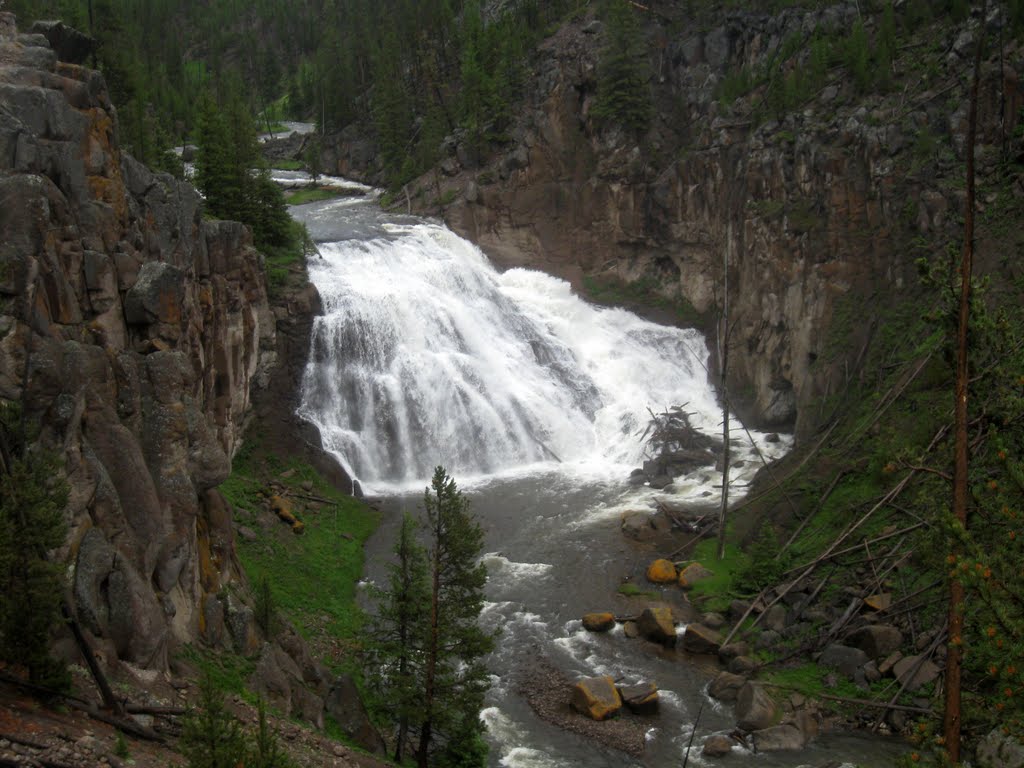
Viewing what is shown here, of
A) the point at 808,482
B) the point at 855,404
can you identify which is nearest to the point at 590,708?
the point at 808,482

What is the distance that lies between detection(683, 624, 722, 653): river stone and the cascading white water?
17606 millimetres

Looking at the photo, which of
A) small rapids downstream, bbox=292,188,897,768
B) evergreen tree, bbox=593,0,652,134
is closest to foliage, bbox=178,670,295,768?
small rapids downstream, bbox=292,188,897,768

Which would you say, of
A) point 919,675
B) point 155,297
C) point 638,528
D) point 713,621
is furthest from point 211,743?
point 638,528

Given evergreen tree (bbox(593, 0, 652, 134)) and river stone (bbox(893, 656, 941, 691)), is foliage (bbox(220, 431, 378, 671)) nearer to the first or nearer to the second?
river stone (bbox(893, 656, 941, 691))

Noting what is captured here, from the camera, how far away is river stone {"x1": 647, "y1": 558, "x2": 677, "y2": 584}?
31500 millimetres

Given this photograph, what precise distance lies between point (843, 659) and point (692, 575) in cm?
801

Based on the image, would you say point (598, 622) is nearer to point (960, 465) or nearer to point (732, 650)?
point (732, 650)

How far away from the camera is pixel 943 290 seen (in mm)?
12344

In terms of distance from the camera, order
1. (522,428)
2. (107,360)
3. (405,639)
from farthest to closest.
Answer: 1. (522,428)
2. (405,639)
3. (107,360)

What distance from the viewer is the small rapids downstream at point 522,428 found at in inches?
958

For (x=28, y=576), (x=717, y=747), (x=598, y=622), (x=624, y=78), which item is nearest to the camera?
(x=28, y=576)

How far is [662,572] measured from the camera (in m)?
31.6

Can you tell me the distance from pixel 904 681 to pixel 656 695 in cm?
659

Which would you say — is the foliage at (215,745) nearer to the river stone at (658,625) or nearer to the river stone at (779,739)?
the river stone at (779,739)
